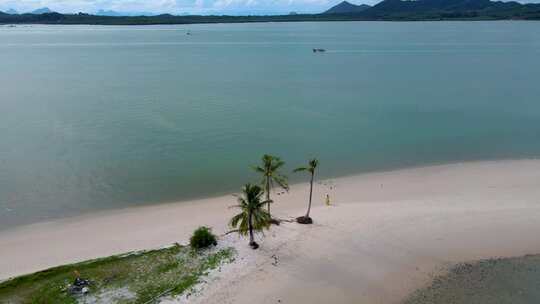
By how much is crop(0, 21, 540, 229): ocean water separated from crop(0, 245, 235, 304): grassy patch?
13540 millimetres

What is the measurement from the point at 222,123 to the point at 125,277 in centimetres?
4325

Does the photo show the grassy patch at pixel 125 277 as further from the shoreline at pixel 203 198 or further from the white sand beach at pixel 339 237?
the shoreline at pixel 203 198

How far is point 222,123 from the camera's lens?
68062 millimetres

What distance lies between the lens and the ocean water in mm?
46688

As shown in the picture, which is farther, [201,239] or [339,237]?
[339,237]

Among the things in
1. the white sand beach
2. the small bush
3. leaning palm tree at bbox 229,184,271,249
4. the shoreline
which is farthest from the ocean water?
leaning palm tree at bbox 229,184,271,249

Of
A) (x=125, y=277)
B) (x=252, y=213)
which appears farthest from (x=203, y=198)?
(x=125, y=277)

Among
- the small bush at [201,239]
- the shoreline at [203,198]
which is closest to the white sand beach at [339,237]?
the shoreline at [203,198]

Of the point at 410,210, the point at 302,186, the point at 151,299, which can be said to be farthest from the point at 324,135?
the point at 151,299

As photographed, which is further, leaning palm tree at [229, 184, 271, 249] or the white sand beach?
leaning palm tree at [229, 184, 271, 249]

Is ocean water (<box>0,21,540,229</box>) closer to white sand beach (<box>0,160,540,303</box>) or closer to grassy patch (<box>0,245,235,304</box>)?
white sand beach (<box>0,160,540,303</box>)

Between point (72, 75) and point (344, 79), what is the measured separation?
226ft

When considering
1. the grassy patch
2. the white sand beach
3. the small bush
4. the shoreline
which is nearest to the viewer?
the grassy patch

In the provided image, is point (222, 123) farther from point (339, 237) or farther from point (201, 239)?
point (201, 239)
